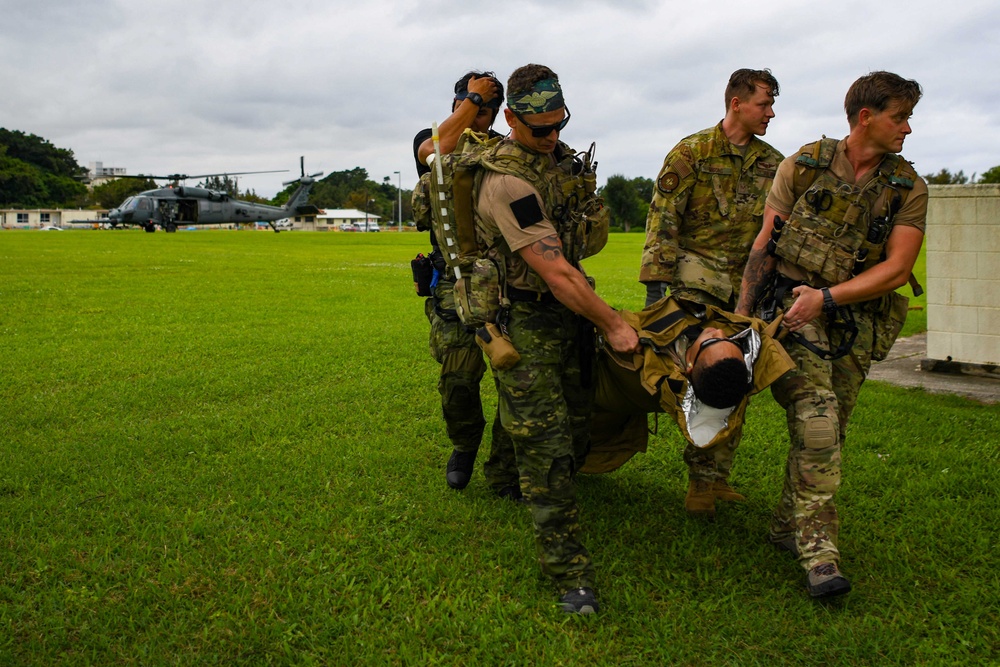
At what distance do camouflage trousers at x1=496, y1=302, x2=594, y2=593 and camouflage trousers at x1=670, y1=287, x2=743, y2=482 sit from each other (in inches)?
36.2

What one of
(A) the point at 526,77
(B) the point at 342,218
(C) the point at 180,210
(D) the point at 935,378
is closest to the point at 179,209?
(C) the point at 180,210

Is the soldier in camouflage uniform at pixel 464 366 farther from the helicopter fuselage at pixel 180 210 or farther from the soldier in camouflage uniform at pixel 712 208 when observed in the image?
the helicopter fuselage at pixel 180 210

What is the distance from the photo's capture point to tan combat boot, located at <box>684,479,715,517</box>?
4.71 metres

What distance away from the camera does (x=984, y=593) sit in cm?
381

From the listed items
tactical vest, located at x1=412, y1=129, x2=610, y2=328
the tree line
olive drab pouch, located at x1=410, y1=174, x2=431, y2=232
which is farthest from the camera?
the tree line

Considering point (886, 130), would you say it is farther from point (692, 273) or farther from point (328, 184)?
point (328, 184)

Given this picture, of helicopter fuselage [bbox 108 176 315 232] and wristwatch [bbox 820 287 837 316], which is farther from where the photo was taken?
helicopter fuselage [bbox 108 176 315 232]

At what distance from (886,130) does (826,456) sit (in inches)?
58.4

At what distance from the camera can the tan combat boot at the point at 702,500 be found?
4.71 meters

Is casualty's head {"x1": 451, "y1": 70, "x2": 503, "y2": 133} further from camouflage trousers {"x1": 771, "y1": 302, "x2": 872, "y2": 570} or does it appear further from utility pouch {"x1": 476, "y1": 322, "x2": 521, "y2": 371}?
camouflage trousers {"x1": 771, "y1": 302, "x2": 872, "y2": 570}

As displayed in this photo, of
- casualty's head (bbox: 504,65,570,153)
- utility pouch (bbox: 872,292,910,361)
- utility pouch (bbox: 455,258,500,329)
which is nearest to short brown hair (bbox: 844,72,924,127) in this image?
utility pouch (bbox: 872,292,910,361)

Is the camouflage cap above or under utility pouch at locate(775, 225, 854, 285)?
above

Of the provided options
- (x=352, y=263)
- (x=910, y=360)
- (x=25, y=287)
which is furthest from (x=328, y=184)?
(x=910, y=360)

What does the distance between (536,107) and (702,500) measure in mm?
2342
